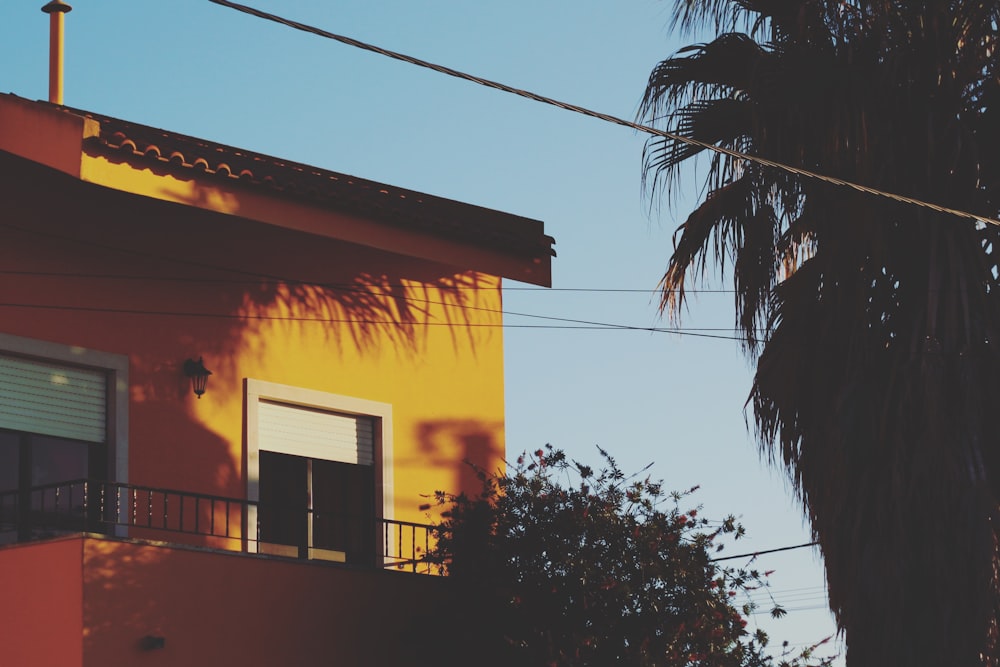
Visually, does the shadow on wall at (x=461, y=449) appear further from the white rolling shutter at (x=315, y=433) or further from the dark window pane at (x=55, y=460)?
the dark window pane at (x=55, y=460)

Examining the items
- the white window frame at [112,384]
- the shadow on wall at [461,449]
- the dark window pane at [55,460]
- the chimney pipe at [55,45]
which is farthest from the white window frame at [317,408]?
the chimney pipe at [55,45]

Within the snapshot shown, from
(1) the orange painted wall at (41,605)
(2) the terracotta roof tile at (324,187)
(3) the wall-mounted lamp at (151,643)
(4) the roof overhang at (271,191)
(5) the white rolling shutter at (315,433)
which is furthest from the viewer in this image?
(5) the white rolling shutter at (315,433)

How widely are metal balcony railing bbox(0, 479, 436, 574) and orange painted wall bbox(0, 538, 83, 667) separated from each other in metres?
0.44

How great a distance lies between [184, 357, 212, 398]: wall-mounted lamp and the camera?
45.5 ft

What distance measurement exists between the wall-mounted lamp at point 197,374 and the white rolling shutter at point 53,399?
78cm

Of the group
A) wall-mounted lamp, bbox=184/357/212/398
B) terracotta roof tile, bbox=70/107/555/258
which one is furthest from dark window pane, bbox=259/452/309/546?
terracotta roof tile, bbox=70/107/555/258

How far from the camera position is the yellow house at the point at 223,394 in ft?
39.4

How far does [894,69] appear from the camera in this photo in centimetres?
1304

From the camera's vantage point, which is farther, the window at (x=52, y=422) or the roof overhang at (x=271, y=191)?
the window at (x=52, y=422)

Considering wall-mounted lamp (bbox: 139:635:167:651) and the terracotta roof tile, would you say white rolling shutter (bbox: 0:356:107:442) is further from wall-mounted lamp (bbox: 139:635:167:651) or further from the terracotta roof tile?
wall-mounted lamp (bbox: 139:635:167:651)

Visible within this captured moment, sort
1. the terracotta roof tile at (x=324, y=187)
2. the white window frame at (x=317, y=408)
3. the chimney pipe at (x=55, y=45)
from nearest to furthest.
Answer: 1. the terracotta roof tile at (x=324, y=187)
2. the white window frame at (x=317, y=408)
3. the chimney pipe at (x=55, y=45)

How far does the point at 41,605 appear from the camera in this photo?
11328 millimetres

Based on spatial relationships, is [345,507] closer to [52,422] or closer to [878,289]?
[52,422]

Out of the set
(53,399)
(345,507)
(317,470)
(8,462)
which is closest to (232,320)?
(317,470)
